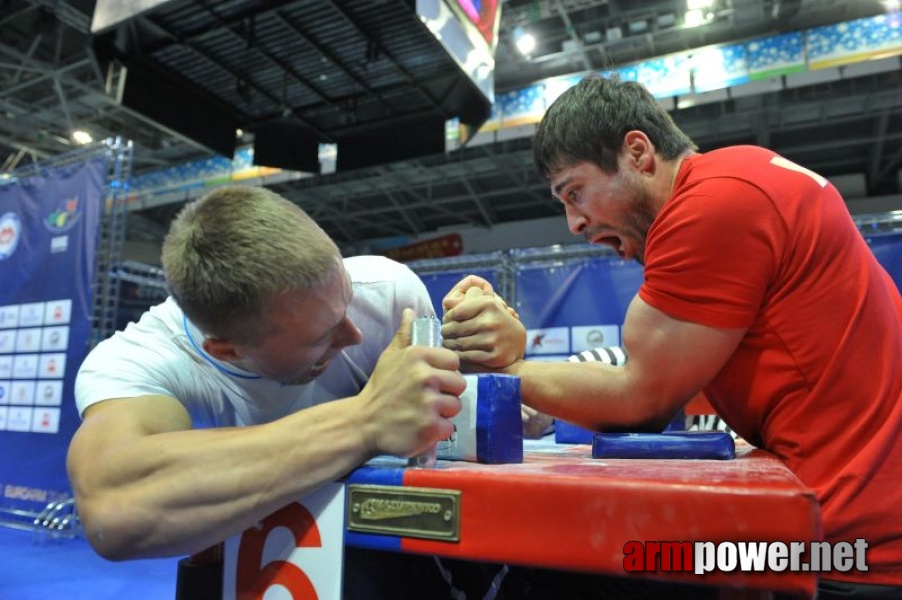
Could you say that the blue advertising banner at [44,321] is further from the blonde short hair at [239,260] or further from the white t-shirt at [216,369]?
the blonde short hair at [239,260]

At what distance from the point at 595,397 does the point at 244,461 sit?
607 millimetres

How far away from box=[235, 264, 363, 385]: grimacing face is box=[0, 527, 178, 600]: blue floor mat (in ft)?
6.47

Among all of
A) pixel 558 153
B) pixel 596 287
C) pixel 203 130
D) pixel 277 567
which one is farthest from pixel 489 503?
pixel 203 130

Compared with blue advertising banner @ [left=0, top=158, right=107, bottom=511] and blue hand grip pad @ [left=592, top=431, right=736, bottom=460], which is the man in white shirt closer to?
blue hand grip pad @ [left=592, top=431, right=736, bottom=460]

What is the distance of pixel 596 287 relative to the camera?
4156 millimetres

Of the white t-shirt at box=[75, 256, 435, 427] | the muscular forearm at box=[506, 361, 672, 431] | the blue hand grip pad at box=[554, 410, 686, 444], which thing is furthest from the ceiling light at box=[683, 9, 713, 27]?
the muscular forearm at box=[506, 361, 672, 431]

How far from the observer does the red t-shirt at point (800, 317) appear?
0.86 metres

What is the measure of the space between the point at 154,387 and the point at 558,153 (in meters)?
0.93

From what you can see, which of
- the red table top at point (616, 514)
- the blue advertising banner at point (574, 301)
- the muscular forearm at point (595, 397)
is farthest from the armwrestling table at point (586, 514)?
the blue advertising banner at point (574, 301)

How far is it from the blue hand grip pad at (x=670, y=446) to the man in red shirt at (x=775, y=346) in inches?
3.5

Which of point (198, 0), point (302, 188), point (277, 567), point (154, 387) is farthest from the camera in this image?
point (302, 188)

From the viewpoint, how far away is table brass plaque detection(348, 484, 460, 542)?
0.68m

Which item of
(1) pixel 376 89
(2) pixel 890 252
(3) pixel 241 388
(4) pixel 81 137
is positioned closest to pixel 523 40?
(1) pixel 376 89

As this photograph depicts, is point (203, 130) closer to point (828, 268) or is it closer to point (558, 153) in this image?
point (558, 153)
